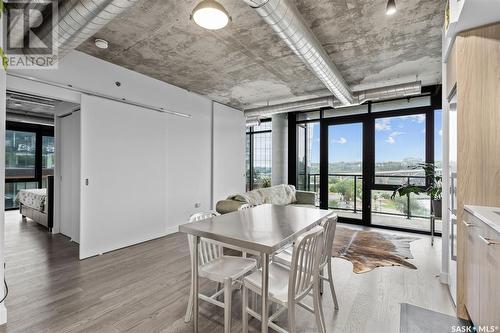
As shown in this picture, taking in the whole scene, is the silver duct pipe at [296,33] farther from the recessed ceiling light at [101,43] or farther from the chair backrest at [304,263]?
the recessed ceiling light at [101,43]

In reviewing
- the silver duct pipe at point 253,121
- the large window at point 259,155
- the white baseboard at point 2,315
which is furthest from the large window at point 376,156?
the white baseboard at point 2,315

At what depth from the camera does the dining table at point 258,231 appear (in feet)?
4.96

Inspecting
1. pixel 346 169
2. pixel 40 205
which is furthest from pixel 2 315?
pixel 346 169

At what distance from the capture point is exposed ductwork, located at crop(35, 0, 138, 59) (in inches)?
74.3

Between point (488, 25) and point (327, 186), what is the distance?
432 cm

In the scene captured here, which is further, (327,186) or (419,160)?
(327,186)

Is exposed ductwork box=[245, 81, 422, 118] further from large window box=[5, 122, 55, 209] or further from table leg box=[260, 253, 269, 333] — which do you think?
large window box=[5, 122, 55, 209]

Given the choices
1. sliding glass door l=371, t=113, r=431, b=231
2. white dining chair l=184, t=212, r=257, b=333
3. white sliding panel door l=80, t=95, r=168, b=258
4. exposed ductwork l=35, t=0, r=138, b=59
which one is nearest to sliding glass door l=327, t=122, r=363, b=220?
sliding glass door l=371, t=113, r=431, b=231

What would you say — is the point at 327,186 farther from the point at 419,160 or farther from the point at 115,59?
the point at 115,59

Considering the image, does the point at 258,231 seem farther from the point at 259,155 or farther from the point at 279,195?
the point at 259,155

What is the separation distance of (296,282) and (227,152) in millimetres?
4539

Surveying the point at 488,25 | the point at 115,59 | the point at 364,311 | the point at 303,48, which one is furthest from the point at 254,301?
the point at 115,59

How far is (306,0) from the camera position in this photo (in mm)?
2201

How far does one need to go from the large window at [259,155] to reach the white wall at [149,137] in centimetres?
175
